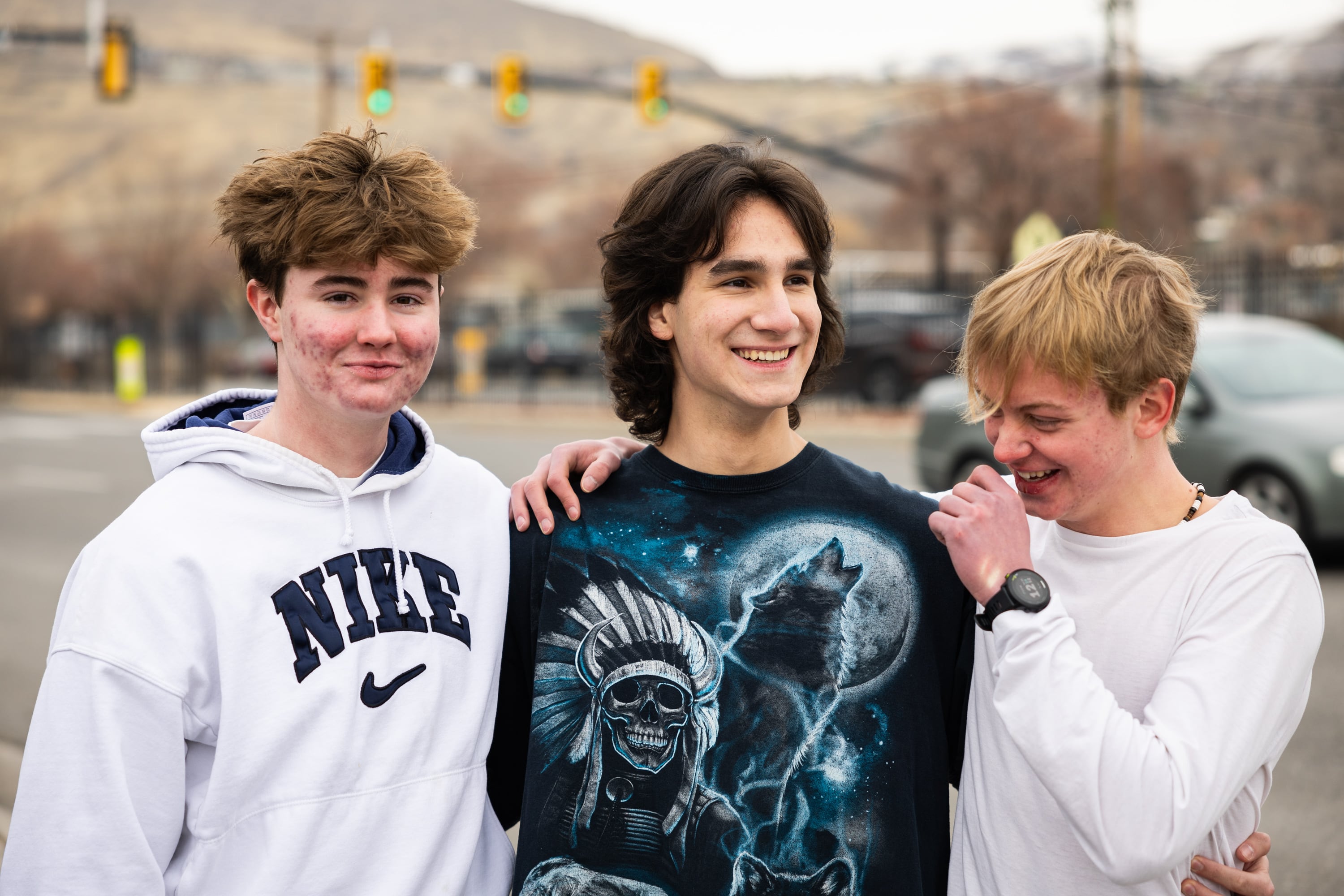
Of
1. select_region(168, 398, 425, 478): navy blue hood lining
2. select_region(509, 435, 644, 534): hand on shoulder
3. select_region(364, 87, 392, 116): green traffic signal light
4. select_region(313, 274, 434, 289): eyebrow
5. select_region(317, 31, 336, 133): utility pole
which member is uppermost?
select_region(317, 31, 336, 133): utility pole

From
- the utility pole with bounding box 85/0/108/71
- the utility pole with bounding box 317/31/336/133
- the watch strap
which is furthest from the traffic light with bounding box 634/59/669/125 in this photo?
the watch strap

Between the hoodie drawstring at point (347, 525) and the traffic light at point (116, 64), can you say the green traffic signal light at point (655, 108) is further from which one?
the hoodie drawstring at point (347, 525)

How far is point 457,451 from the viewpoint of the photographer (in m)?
19.2

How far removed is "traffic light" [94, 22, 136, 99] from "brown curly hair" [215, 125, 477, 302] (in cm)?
1757

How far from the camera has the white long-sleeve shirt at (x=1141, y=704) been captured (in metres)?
1.85

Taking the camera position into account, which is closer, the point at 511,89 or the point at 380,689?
→ the point at 380,689

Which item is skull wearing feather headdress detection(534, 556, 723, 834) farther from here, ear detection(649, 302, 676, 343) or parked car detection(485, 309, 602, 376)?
parked car detection(485, 309, 602, 376)

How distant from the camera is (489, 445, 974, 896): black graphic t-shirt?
2305 millimetres

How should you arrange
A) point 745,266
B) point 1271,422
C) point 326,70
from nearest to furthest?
point 745,266
point 1271,422
point 326,70

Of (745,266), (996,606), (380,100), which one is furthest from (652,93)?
(996,606)

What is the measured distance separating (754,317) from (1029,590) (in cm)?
82

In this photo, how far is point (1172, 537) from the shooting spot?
208 centimetres

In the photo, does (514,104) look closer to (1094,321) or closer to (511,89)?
(511,89)

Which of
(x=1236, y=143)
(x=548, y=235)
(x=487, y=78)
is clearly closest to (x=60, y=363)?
(x=487, y=78)
